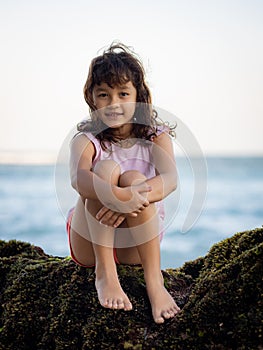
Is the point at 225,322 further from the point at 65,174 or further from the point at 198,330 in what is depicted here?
the point at 65,174

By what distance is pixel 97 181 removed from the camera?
3023 mm

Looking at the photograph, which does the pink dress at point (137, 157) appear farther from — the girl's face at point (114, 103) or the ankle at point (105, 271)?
the ankle at point (105, 271)

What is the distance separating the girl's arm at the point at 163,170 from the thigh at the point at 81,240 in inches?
20.5

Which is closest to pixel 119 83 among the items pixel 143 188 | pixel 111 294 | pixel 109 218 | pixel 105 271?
pixel 143 188

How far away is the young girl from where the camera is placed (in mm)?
3010

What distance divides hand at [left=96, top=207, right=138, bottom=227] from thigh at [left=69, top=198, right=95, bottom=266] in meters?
0.23

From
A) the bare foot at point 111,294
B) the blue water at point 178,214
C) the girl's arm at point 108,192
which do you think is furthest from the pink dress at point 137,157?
the blue water at point 178,214

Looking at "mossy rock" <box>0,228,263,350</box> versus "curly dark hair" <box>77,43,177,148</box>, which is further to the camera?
"curly dark hair" <box>77,43,177,148</box>

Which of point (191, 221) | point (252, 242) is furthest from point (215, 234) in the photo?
point (252, 242)

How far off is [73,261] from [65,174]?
2.67 ft

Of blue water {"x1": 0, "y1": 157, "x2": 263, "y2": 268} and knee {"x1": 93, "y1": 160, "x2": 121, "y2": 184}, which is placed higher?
knee {"x1": 93, "y1": 160, "x2": 121, "y2": 184}

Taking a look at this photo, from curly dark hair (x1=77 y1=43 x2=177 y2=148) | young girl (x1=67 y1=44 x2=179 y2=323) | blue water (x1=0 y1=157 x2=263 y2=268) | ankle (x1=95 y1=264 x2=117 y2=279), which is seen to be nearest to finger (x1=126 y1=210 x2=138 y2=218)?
young girl (x1=67 y1=44 x2=179 y2=323)

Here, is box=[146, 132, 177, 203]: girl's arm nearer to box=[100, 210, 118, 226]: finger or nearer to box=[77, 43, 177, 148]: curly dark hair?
box=[77, 43, 177, 148]: curly dark hair

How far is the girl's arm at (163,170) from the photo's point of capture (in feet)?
10.3
